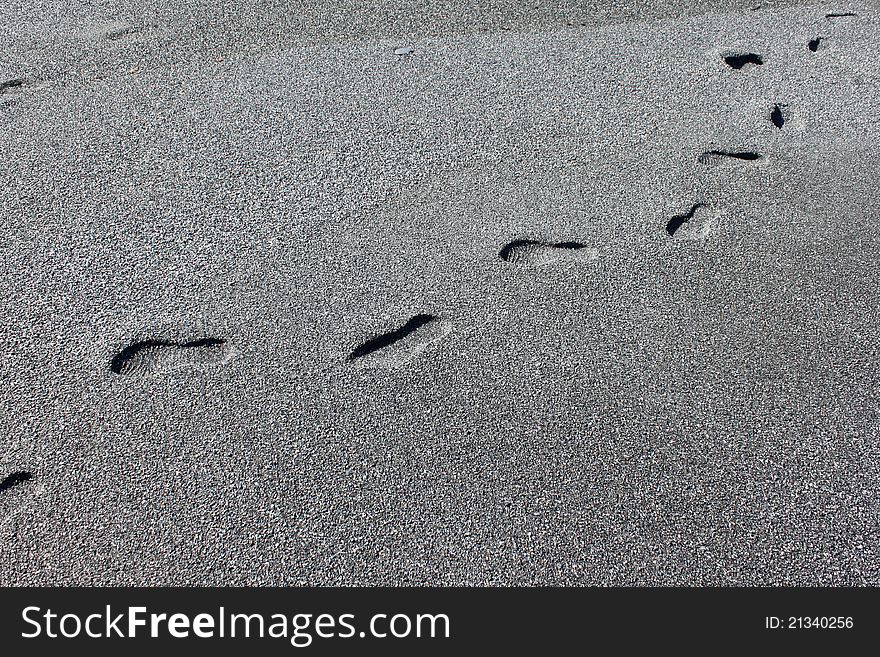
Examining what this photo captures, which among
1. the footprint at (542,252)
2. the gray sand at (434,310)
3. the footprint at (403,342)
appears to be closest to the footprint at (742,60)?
the gray sand at (434,310)

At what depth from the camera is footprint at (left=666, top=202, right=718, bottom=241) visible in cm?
252

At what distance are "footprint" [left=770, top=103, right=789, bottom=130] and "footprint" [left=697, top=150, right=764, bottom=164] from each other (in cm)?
25

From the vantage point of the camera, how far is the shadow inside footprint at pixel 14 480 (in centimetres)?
179

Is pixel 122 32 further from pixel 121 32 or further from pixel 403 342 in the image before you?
pixel 403 342

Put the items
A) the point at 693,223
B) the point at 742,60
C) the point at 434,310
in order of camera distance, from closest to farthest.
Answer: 1. the point at 434,310
2. the point at 693,223
3. the point at 742,60

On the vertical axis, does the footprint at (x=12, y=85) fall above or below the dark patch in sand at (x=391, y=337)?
above

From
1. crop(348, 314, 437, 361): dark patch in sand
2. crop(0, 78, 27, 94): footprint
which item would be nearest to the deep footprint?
crop(0, 78, 27, 94): footprint

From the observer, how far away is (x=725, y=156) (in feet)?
9.45

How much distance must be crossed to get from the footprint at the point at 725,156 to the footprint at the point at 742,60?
2.36ft

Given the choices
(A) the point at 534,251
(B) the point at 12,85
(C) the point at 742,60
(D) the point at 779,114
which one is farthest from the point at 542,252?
(B) the point at 12,85

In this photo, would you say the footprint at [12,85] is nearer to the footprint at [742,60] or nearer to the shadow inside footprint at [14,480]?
the shadow inside footprint at [14,480]

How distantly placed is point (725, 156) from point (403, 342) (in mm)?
1394

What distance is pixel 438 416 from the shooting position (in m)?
1.97

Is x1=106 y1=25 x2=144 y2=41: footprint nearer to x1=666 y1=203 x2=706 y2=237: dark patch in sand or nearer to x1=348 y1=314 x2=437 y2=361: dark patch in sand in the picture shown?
x1=348 y1=314 x2=437 y2=361: dark patch in sand
